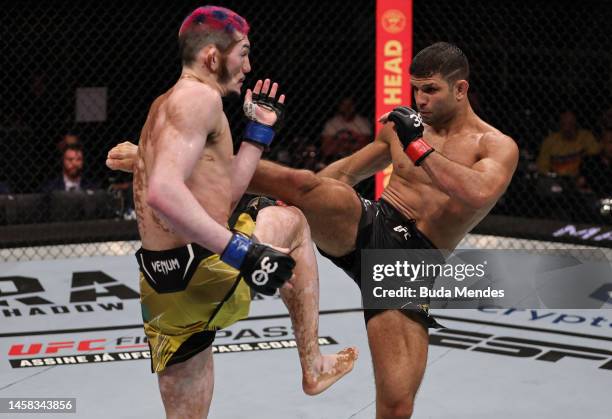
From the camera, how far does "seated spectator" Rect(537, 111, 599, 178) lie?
6895mm

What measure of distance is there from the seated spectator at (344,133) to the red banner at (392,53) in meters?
0.89

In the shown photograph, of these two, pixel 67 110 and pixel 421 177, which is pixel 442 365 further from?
pixel 67 110

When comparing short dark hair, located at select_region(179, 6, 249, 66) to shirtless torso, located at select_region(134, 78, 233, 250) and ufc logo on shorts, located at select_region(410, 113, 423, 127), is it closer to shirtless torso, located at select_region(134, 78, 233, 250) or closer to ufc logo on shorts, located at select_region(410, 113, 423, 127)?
shirtless torso, located at select_region(134, 78, 233, 250)

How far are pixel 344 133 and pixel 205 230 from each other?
17.1ft

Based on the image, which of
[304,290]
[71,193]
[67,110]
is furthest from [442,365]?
[67,110]

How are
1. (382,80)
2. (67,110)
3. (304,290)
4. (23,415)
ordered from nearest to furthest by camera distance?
(304,290)
(23,415)
(382,80)
(67,110)

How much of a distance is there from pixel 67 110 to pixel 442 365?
13.8ft

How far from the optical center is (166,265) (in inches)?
93.7

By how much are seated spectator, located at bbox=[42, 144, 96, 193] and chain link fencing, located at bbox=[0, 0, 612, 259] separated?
25mm

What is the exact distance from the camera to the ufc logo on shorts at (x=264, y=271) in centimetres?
219

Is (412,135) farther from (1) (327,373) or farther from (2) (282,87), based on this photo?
(2) (282,87)

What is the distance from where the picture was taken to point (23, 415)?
354cm

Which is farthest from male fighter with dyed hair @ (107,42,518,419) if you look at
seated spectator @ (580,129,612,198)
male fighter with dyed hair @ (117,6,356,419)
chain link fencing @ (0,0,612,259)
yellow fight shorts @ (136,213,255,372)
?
seated spectator @ (580,129,612,198)

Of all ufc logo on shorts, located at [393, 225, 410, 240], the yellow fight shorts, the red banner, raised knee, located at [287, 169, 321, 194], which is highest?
the red banner
